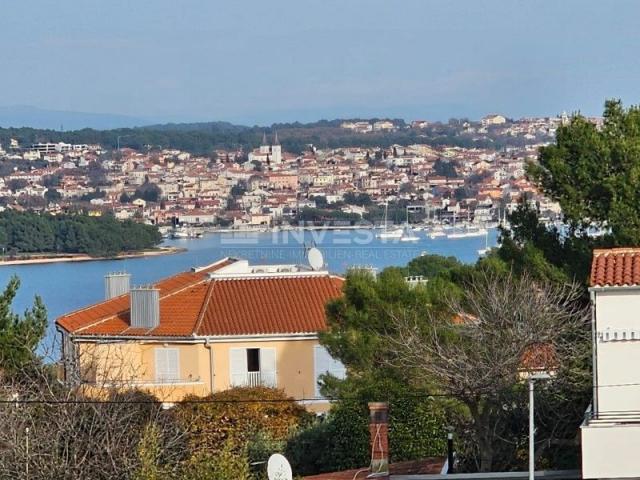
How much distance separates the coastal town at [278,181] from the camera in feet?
428

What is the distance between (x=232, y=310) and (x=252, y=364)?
38.2 inches

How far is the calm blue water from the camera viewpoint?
218ft

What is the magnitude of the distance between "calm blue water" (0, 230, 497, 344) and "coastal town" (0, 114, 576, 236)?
31.2 feet

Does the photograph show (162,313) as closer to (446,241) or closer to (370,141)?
(446,241)

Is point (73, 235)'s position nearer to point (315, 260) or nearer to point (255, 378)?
point (315, 260)

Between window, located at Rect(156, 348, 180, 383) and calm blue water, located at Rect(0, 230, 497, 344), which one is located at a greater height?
window, located at Rect(156, 348, 180, 383)

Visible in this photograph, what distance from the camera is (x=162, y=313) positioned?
19.1 m

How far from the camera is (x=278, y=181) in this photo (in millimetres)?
157875

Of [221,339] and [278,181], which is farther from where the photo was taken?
Answer: [278,181]

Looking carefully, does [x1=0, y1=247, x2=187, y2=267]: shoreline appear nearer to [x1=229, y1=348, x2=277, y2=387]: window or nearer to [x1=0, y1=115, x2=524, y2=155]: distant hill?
[x1=0, y1=115, x2=524, y2=155]: distant hill

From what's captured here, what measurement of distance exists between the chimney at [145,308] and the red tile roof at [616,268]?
10.3 meters

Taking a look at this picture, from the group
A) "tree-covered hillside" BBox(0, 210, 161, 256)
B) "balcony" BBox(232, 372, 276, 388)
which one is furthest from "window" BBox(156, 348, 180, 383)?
"tree-covered hillside" BBox(0, 210, 161, 256)

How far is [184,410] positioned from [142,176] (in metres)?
145

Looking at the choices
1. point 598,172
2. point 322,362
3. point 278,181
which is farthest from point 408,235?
point 598,172
